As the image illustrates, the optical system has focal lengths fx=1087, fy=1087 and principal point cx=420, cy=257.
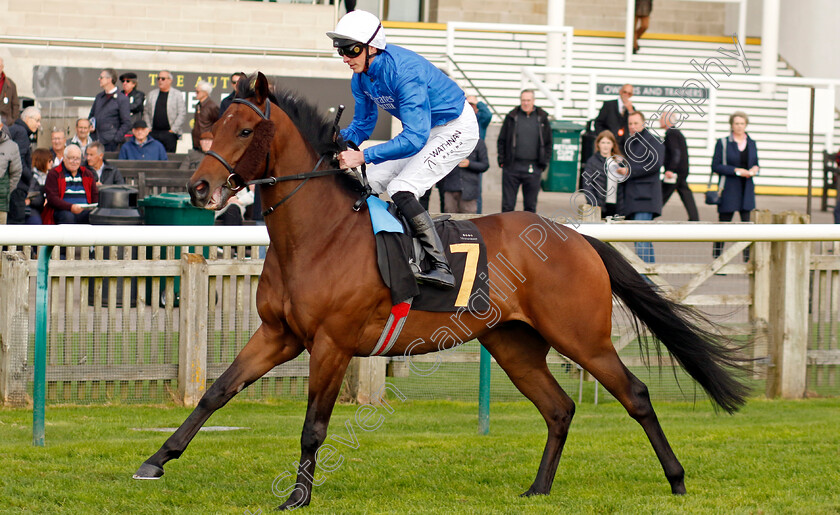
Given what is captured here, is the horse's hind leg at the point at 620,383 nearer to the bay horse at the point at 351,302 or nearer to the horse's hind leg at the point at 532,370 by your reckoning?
the bay horse at the point at 351,302

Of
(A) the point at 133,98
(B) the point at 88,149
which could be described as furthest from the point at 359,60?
(A) the point at 133,98

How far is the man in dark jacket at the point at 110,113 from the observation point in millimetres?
12672

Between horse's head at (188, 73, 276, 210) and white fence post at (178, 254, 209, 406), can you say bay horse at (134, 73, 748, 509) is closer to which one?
horse's head at (188, 73, 276, 210)

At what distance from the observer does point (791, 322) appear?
25.5 ft

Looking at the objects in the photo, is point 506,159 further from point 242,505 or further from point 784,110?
point 784,110

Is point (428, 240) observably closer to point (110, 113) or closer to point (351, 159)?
point (351, 159)

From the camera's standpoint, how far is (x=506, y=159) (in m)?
12.3

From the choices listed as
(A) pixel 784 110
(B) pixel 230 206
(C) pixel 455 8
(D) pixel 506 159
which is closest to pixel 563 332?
(B) pixel 230 206

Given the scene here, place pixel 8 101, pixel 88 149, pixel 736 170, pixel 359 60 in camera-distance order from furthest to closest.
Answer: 1. pixel 8 101
2. pixel 736 170
3. pixel 88 149
4. pixel 359 60

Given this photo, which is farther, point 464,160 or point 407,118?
point 464,160

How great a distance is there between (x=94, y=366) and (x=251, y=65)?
11.7 m

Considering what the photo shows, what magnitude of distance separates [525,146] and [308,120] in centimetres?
767

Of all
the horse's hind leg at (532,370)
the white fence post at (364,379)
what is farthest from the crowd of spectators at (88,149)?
the horse's hind leg at (532,370)

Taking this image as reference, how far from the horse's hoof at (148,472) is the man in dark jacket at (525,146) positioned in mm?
8276
